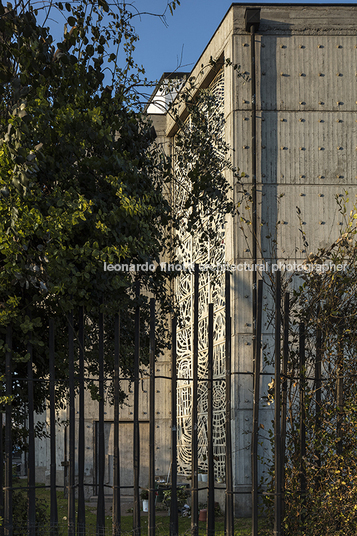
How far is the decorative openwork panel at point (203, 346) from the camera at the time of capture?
9.73 m

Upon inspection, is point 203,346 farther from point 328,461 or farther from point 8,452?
point 8,452

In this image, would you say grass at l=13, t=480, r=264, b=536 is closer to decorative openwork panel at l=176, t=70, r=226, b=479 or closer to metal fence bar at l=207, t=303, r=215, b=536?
decorative openwork panel at l=176, t=70, r=226, b=479

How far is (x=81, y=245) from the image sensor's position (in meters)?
3.90

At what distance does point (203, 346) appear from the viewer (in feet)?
35.4

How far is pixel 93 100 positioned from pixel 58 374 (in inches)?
91.3

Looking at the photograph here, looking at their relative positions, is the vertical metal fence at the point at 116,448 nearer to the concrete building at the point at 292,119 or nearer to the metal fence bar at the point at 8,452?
the metal fence bar at the point at 8,452

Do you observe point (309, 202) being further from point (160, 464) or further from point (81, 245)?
point (160, 464)

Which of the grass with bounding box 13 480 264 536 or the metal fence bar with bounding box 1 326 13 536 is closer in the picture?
the metal fence bar with bounding box 1 326 13 536

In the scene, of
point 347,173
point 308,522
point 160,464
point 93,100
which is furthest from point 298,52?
point 160,464

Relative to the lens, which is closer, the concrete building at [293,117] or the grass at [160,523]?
the grass at [160,523]

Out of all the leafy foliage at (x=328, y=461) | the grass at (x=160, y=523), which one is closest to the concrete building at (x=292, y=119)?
the grass at (x=160, y=523)

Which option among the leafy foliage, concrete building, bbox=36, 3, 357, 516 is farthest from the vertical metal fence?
concrete building, bbox=36, 3, 357, 516

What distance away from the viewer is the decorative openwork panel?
973cm

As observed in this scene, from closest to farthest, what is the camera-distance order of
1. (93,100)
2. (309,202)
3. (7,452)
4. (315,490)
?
1. (7,452)
2. (93,100)
3. (315,490)
4. (309,202)
